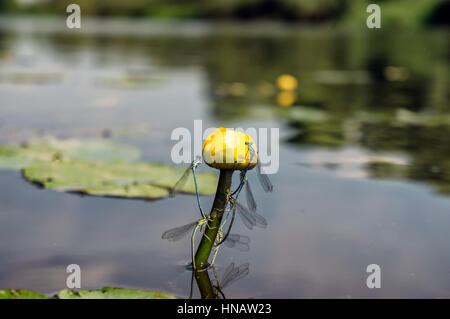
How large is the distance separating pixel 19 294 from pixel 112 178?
4.95 ft

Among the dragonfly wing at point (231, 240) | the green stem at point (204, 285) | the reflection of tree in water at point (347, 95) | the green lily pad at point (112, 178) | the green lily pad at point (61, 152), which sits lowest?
the green stem at point (204, 285)

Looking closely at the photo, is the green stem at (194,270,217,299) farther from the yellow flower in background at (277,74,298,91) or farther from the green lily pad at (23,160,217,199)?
the yellow flower in background at (277,74,298,91)

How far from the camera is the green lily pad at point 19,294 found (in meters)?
2.00

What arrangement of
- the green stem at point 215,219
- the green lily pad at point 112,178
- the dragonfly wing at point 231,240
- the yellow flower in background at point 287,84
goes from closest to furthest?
the green stem at point 215,219, the dragonfly wing at point 231,240, the green lily pad at point 112,178, the yellow flower in background at point 287,84

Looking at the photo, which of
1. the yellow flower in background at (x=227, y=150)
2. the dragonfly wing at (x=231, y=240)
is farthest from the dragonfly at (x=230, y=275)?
the yellow flower in background at (x=227, y=150)

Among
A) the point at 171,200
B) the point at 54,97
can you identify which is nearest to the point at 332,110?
the point at 54,97

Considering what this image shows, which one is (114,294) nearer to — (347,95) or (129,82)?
(347,95)

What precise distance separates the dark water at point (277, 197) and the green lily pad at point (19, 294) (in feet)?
0.43

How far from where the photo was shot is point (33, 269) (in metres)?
2.31

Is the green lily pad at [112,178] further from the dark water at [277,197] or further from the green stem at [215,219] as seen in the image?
the green stem at [215,219]

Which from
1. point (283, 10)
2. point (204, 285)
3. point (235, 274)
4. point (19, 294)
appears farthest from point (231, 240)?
point (283, 10)

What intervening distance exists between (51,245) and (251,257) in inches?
29.6

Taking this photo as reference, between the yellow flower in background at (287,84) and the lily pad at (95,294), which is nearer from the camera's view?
the lily pad at (95,294)
